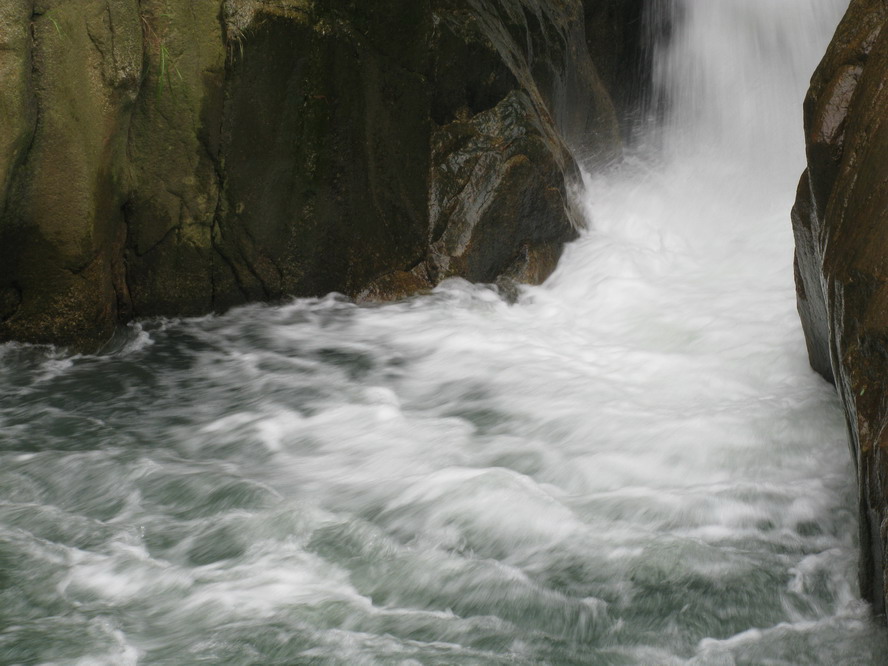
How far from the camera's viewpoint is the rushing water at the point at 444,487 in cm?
269

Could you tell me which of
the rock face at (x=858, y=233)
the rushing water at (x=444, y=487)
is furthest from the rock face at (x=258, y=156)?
the rock face at (x=858, y=233)

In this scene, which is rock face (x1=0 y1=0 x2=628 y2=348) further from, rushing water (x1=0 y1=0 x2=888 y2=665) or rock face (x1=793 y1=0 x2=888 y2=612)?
rock face (x1=793 y1=0 x2=888 y2=612)

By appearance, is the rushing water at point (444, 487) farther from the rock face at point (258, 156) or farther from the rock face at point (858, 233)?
the rock face at point (858, 233)

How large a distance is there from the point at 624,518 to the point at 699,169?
6.39m

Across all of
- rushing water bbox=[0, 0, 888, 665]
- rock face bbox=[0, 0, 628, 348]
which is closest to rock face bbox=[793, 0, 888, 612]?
rushing water bbox=[0, 0, 888, 665]

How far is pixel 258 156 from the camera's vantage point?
5.65m

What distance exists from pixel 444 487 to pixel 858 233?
5.69ft

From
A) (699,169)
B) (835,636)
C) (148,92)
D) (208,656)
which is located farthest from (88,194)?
(699,169)

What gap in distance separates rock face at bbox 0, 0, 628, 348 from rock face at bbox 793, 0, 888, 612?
8.95ft

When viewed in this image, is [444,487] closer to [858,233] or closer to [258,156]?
Answer: [858,233]

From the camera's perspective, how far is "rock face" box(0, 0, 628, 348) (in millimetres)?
4867

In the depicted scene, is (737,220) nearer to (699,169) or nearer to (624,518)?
(699,169)

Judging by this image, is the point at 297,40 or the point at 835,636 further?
the point at 297,40

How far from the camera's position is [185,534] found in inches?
128
